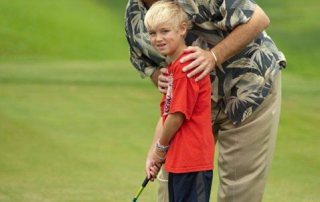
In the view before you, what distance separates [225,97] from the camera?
4.56 meters

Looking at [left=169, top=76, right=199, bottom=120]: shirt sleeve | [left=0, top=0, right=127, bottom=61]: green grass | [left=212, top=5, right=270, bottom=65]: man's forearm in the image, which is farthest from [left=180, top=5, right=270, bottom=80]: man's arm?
[left=0, top=0, right=127, bottom=61]: green grass

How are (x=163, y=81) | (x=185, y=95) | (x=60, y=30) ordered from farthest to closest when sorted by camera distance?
(x=60, y=30) → (x=163, y=81) → (x=185, y=95)

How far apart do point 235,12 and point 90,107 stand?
5.26 meters

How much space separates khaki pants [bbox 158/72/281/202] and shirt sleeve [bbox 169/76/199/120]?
0.51 metres

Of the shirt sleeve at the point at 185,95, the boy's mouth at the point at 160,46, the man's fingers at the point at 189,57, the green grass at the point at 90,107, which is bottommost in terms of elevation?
the green grass at the point at 90,107

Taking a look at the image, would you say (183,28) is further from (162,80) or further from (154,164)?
(154,164)

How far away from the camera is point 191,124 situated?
4.16 metres

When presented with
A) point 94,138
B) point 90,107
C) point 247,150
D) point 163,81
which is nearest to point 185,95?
point 163,81

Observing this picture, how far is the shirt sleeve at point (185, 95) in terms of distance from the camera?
4.08m

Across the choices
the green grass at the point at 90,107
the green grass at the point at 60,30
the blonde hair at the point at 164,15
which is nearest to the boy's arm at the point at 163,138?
the blonde hair at the point at 164,15

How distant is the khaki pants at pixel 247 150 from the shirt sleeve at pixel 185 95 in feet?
1.69

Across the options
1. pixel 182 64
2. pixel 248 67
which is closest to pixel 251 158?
pixel 248 67

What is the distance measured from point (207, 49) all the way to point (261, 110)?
16.1 inches

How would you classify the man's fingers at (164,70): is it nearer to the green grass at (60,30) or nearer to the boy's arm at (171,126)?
the boy's arm at (171,126)
